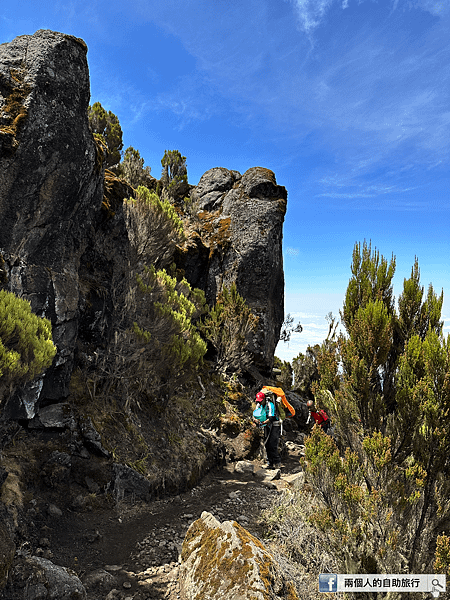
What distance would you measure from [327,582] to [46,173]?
8.15 metres

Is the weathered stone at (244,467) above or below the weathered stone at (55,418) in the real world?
below

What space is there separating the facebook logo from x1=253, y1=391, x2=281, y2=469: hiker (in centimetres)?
505

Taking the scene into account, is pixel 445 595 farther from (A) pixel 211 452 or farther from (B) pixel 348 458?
(A) pixel 211 452

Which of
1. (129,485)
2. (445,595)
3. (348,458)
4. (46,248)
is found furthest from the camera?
(46,248)

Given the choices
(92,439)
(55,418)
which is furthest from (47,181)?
(92,439)

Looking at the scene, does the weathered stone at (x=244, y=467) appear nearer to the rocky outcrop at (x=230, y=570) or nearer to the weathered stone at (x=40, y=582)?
the rocky outcrop at (x=230, y=570)

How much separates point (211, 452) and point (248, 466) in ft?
3.71

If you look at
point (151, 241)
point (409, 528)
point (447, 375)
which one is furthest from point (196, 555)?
point (151, 241)

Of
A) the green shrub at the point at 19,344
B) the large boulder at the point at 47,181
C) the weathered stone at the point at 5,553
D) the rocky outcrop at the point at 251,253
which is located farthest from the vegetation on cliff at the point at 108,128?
the weathered stone at the point at 5,553

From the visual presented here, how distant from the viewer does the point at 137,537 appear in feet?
17.6

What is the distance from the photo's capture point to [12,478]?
5.09 m

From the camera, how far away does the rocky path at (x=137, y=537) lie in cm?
421

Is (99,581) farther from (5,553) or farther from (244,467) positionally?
(244,467)

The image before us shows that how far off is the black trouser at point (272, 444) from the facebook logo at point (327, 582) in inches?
200
